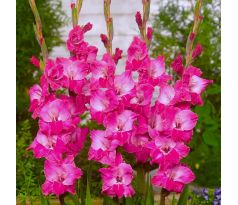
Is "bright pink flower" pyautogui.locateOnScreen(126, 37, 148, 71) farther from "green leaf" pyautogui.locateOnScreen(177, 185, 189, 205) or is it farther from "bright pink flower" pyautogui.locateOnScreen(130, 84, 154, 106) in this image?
"green leaf" pyautogui.locateOnScreen(177, 185, 189, 205)

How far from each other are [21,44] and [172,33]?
104cm

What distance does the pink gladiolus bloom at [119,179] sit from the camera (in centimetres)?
150

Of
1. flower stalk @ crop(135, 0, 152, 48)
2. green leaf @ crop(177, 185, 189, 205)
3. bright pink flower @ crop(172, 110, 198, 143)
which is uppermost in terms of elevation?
flower stalk @ crop(135, 0, 152, 48)

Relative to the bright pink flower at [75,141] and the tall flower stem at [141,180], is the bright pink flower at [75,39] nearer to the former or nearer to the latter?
the bright pink flower at [75,141]

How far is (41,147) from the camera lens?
152cm

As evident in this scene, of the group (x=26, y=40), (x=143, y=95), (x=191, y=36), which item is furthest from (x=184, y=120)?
(x=26, y=40)

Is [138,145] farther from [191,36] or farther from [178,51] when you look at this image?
[178,51]

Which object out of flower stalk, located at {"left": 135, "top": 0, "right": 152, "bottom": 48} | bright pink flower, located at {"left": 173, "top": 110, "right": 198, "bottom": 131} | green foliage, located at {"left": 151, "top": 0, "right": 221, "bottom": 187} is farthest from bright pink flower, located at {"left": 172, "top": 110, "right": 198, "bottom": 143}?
green foliage, located at {"left": 151, "top": 0, "right": 221, "bottom": 187}

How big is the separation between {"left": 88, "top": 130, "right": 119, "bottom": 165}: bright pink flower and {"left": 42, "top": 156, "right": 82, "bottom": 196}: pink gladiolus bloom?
57mm

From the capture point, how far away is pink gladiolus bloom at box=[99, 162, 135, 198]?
4.91 ft

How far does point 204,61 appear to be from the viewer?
427 centimetres

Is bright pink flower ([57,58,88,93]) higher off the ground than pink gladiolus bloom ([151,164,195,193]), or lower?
higher

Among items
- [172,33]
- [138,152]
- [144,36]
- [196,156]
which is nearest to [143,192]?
[138,152]

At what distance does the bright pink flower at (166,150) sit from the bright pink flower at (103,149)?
0.09 meters
